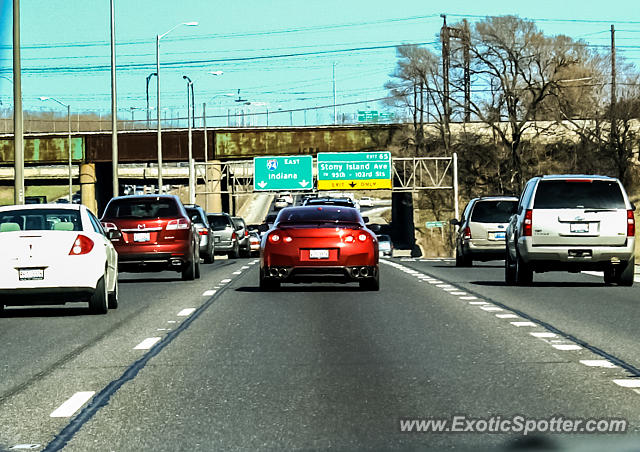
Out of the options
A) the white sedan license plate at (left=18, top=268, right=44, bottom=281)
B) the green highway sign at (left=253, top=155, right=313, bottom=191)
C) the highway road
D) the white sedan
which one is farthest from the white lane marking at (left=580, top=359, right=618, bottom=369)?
the green highway sign at (left=253, top=155, right=313, bottom=191)

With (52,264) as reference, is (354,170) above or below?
above

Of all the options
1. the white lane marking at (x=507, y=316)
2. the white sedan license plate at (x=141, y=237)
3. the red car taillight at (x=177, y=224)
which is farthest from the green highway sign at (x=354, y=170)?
the white lane marking at (x=507, y=316)

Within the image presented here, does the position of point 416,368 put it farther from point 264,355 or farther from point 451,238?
point 451,238

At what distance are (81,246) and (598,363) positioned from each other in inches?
318

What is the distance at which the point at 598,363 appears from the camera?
11805mm

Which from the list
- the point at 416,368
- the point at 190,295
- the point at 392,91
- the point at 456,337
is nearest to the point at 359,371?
the point at 416,368

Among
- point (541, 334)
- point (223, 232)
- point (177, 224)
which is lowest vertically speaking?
point (223, 232)

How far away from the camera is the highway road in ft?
27.0

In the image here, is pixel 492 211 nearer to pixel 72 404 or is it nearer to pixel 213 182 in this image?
pixel 72 404

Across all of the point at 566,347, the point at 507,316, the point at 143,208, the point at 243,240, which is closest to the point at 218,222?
the point at 243,240

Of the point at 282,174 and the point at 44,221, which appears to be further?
the point at 282,174

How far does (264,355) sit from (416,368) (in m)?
1.77

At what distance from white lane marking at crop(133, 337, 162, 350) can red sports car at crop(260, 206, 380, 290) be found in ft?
26.4

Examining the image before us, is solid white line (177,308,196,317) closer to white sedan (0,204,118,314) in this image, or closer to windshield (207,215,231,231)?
white sedan (0,204,118,314)
